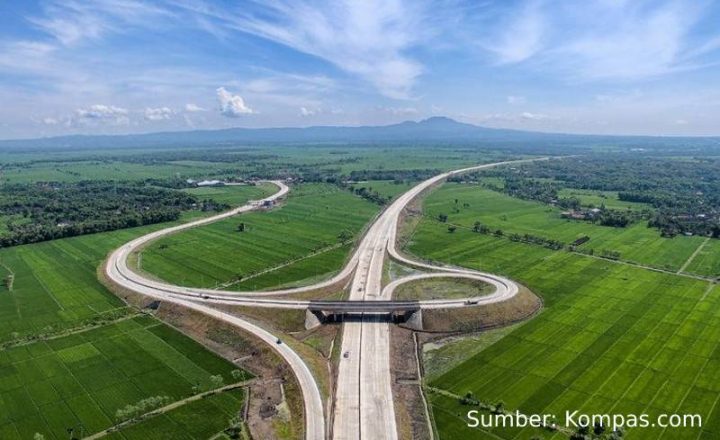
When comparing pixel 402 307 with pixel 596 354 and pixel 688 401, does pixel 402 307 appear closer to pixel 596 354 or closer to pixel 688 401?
pixel 596 354

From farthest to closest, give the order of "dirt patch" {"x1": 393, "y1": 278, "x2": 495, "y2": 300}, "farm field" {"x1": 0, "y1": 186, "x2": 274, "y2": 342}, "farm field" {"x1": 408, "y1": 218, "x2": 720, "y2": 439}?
"dirt patch" {"x1": 393, "y1": 278, "x2": 495, "y2": 300}, "farm field" {"x1": 0, "y1": 186, "x2": 274, "y2": 342}, "farm field" {"x1": 408, "y1": 218, "x2": 720, "y2": 439}

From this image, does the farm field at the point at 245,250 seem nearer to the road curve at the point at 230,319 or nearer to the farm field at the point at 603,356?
the road curve at the point at 230,319

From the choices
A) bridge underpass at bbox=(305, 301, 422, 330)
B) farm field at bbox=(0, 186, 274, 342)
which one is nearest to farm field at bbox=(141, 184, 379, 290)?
farm field at bbox=(0, 186, 274, 342)

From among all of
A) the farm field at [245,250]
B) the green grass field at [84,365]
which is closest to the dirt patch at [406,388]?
the green grass field at [84,365]

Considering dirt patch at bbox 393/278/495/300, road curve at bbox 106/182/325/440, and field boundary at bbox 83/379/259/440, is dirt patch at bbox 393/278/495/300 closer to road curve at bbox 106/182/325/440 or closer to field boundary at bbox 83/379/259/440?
road curve at bbox 106/182/325/440

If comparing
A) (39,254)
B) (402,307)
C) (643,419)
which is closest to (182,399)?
(402,307)

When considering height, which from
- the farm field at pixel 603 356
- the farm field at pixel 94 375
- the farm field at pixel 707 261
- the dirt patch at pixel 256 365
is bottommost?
the farm field at pixel 94 375
